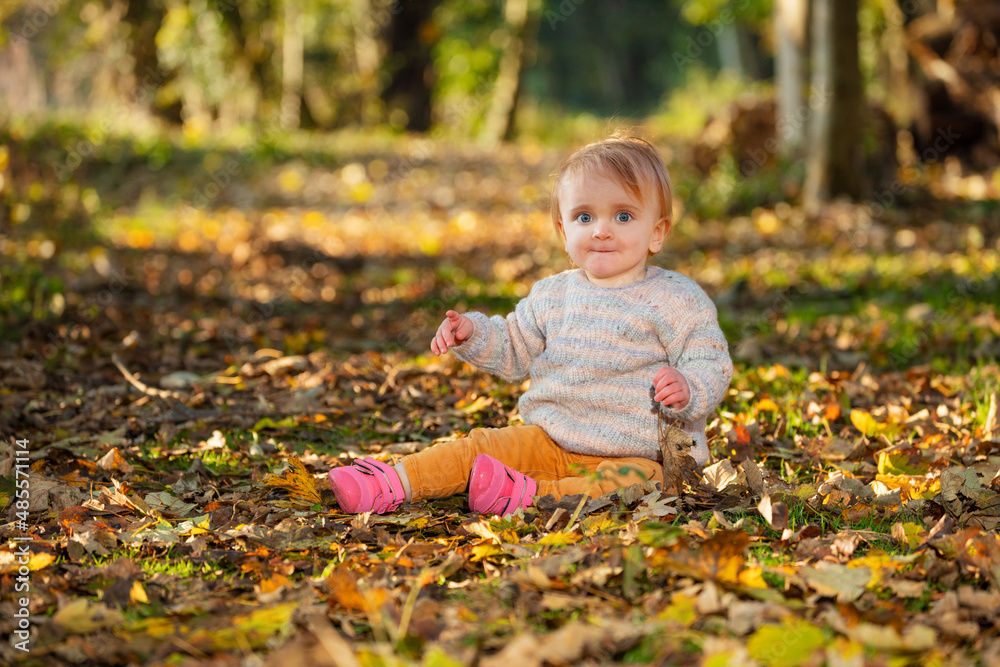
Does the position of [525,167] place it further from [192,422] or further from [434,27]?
[192,422]

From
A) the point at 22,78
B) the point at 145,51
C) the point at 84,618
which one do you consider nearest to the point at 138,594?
the point at 84,618

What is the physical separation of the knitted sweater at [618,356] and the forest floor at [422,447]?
25 centimetres

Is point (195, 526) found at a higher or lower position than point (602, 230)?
lower

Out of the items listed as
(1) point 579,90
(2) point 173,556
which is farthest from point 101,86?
(1) point 579,90

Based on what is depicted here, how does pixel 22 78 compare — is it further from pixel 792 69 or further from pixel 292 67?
pixel 792 69

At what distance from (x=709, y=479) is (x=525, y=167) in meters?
11.3

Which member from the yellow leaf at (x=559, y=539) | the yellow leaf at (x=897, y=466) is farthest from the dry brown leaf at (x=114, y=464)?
the yellow leaf at (x=897, y=466)

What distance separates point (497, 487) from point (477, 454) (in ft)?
0.62

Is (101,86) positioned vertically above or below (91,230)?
above

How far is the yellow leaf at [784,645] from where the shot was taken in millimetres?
1647

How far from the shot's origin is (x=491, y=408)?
3.76m

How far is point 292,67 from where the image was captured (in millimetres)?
18016

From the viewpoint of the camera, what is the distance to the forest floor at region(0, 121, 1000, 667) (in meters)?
1.86

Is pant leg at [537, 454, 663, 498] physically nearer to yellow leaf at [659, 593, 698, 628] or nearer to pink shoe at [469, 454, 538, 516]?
pink shoe at [469, 454, 538, 516]
